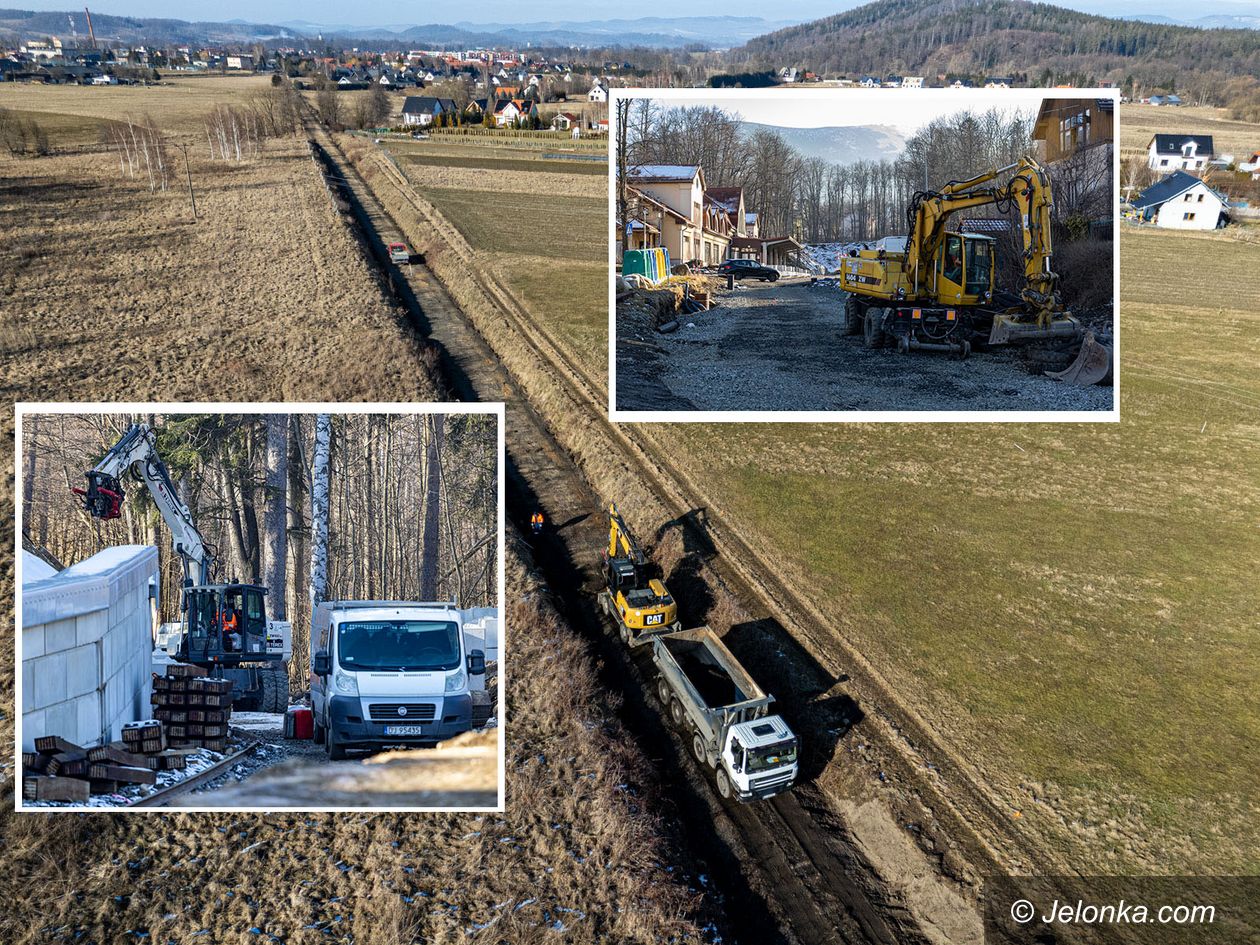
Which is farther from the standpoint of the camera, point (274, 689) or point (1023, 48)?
point (1023, 48)

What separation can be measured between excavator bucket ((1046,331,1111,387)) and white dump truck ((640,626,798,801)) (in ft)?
24.6

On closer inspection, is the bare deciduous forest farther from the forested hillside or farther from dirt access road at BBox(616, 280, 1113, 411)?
the forested hillside

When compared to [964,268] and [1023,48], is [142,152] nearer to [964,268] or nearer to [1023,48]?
[964,268]

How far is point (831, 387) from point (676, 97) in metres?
5.72

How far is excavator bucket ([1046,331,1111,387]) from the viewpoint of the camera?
49.1 feet

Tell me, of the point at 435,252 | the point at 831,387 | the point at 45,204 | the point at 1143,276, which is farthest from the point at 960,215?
the point at 45,204

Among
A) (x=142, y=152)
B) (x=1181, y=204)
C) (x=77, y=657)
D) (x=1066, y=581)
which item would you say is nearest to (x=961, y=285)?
(x=1066, y=581)

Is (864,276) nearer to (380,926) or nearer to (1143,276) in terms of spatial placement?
(380,926)

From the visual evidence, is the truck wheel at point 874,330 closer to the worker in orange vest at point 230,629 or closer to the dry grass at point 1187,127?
the worker in orange vest at point 230,629

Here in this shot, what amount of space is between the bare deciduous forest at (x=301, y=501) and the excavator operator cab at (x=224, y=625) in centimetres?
16

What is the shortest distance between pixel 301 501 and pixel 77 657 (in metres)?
2.34

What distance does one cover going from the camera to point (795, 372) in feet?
53.7

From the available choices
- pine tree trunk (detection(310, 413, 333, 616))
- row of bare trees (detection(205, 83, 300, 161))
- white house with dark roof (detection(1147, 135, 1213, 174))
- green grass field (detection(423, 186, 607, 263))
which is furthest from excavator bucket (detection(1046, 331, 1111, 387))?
white house with dark roof (detection(1147, 135, 1213, 174))

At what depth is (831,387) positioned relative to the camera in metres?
15.9
